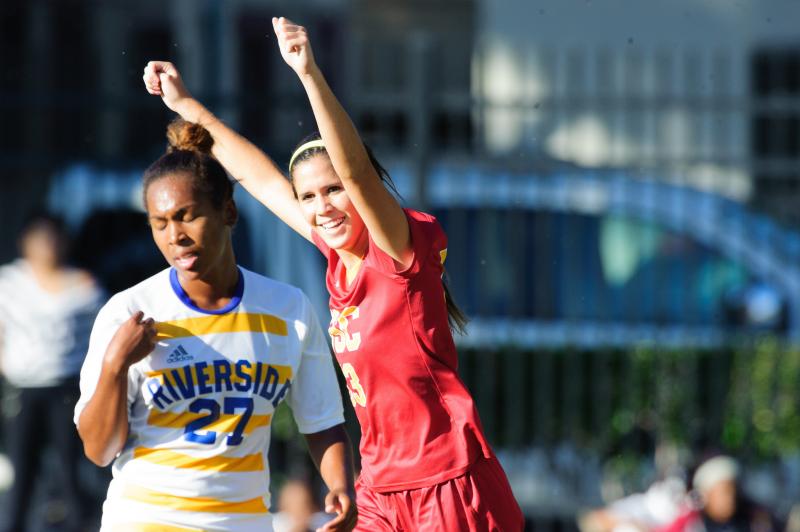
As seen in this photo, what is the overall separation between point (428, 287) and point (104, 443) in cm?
92

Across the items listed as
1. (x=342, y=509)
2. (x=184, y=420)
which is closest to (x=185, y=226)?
(x=184, y=420)

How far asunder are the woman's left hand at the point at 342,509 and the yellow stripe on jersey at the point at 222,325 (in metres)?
0.46

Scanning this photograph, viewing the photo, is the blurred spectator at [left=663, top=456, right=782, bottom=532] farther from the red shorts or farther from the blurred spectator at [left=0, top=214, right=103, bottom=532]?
the red shorts

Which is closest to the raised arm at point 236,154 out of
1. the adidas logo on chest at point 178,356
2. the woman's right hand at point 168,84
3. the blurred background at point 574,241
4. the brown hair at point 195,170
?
the woman's right hand at point 168,84

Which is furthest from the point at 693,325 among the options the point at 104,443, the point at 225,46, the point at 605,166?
the point at 104,443

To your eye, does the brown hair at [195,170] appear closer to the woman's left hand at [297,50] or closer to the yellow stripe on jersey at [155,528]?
the woman's left hand at [297,50]

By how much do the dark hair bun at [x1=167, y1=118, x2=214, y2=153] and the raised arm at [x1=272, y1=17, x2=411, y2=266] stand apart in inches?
22.7

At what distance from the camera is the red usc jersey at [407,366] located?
3.88 meters

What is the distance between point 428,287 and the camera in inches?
154

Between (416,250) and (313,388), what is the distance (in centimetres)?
55

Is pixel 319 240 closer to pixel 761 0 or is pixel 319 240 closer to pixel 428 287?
pixel 428 287

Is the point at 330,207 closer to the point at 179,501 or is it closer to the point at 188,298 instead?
the point at 188,298

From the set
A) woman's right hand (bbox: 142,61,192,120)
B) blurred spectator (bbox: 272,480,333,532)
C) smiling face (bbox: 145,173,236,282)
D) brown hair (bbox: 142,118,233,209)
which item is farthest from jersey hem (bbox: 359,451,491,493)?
blurred spectator (bbox: 272,480,333,532)

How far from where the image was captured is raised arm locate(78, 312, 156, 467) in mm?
3725
